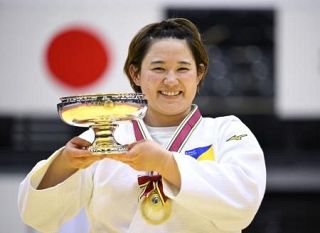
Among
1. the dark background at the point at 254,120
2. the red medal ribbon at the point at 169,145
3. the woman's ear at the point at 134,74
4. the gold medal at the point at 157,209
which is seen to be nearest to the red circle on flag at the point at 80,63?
the dark background at the point at 254,120

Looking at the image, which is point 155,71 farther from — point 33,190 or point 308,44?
point 308,44

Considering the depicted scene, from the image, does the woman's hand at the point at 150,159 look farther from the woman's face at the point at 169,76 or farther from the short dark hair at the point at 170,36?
the short dark hair at the point at 170,36

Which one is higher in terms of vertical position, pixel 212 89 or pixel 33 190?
pixel 33 190

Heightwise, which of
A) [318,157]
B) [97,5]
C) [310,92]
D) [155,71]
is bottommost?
[318,157]

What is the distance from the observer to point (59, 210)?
296 centimetres

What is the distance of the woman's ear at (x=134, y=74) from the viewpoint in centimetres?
311

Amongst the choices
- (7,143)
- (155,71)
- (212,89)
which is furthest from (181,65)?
(7,143)

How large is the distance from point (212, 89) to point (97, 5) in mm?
1418

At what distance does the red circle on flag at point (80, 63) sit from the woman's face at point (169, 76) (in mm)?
5005

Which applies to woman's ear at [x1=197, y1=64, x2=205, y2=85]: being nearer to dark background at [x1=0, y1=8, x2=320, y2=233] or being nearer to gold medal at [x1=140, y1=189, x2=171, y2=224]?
gold medal at [x1=140, y1=189, x2=171, y2=224]

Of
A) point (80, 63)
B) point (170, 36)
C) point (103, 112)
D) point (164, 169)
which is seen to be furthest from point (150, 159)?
point (80, 63)

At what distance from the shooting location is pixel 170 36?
3.00m

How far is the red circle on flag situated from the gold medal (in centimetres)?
520

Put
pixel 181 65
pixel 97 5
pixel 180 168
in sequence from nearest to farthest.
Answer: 1. pixel 180 168
2. pixel 181 65
3. pixel 97 5
